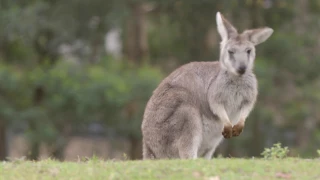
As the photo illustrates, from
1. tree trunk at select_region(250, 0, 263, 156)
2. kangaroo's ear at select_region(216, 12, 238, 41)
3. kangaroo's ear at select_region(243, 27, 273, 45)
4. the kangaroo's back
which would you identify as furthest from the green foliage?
tree trunk at select_region(250, 0, 263, 156)

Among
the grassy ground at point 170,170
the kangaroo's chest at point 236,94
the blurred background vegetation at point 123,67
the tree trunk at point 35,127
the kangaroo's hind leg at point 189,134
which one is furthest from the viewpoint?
the tree trunk at point 35,127

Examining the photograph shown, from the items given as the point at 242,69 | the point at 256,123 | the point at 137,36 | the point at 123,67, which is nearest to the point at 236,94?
the point at 242,69

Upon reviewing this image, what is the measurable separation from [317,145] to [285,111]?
53.8 inches

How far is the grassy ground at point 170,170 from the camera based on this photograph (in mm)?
7207

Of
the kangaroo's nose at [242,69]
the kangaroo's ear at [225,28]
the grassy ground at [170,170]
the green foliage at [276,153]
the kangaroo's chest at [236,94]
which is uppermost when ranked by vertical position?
the kangaroo's ear at [225,28]

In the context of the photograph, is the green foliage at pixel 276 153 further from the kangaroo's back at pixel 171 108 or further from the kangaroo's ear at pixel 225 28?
the kangaroo's ear at pixel 225 28

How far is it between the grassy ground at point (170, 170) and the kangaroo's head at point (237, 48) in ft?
5.34

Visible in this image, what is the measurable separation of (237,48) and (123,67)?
430 inches

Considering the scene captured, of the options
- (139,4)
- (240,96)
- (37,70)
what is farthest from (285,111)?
(240,96)

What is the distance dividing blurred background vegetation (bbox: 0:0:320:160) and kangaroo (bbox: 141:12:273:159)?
899cm

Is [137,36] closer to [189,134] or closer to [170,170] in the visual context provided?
[189,134]

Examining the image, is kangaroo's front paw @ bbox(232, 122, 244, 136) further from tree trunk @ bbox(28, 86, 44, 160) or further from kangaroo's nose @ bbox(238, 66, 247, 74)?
tree trunk @ bbox(28, 86, 44, 160)

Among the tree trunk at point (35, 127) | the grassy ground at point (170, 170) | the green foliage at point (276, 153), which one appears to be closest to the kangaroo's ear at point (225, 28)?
the green foliage at point (276, 153)

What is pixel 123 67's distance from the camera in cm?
2003
